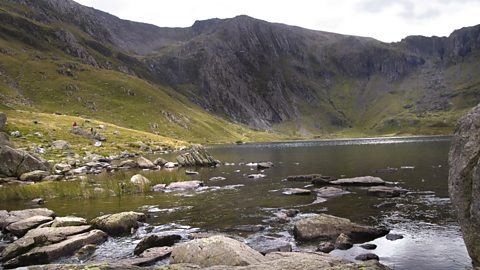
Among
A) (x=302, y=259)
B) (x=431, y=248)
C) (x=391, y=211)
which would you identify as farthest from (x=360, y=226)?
(x=302, y=259)

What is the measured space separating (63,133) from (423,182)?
99309mm

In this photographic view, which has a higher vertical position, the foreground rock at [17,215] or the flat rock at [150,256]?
the flat rock at [150,256]

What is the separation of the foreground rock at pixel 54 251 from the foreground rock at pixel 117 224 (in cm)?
260

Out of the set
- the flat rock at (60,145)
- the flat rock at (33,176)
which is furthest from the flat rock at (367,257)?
the flat rock at (60,145)

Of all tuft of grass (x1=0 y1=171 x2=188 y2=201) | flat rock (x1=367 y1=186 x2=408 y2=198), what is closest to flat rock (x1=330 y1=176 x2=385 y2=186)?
flat rock (x1=367 y1=186 x2=408 y2=198)

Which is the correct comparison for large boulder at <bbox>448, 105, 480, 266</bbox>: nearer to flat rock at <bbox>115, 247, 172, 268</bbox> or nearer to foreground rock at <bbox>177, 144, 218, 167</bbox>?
flat rock at <bbox>115, 247, 172, 268</bbox>

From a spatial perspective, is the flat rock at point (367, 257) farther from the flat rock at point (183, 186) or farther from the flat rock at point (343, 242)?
the flat rock at point (183, 186)

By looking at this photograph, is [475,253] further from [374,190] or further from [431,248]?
[374,190]

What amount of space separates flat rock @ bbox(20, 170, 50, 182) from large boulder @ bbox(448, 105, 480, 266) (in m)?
58.2

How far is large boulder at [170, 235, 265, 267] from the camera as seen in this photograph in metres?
18.9

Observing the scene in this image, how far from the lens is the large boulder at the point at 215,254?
18875 mm

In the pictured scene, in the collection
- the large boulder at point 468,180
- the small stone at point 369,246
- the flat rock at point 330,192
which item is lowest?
the flat rock at point 330,192

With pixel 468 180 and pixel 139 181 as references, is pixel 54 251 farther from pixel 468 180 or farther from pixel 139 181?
pixel 139 181

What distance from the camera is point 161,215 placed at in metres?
37.0
